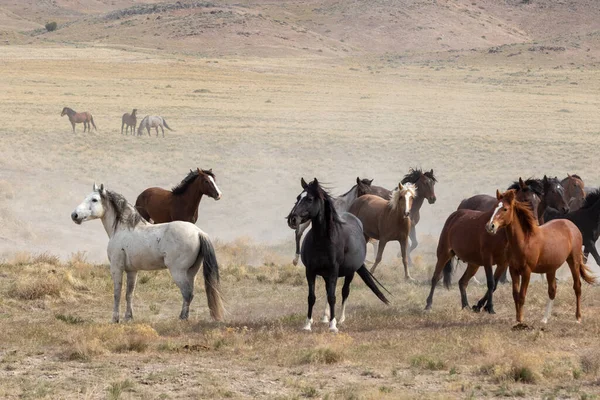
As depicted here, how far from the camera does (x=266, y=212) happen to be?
96.0 feet

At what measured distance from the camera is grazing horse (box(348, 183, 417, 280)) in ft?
57.7

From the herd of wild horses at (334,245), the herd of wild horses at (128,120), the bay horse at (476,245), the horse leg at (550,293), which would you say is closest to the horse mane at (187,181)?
the herd of wild horses at (334,245)

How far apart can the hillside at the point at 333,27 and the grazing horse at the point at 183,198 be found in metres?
80.3

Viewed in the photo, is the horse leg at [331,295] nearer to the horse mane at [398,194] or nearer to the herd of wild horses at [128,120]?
the horse mane at [398,194]

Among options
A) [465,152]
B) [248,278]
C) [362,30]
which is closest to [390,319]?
[248,278]

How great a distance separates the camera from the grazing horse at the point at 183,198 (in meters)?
16.4

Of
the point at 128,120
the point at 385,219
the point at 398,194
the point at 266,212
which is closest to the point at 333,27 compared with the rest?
the point at 128,120

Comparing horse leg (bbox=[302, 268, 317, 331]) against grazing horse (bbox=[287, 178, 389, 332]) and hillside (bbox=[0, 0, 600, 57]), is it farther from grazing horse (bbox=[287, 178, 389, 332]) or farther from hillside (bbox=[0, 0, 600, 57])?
hillside (bbox=[0, 0, 600, 57])

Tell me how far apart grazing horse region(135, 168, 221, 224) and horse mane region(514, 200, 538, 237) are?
544 cm

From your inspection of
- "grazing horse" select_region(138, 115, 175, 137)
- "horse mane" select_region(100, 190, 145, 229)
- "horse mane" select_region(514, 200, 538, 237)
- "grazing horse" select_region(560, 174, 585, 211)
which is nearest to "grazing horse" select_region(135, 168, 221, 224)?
"horse mane" select_region(100, 190, 145, 229)

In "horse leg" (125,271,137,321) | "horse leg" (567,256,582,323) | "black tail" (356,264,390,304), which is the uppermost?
"horse leg" (567,256,582,323)

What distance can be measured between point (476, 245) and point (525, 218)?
1504mm

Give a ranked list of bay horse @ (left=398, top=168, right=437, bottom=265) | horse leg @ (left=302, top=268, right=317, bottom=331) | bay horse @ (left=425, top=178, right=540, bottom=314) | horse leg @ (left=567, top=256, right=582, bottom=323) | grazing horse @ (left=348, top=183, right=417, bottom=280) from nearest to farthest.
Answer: horse leg @ (left=302, top=268, right=317, bottom=331), horse leg @ (left=567, top=256, right=582, bottom=323), bay horse @ (left=425, top=178, right=540, bottom=314), grazing horse @ (left=348, top=183, right=417, bottom=280), bay horse @ (left=398, top=168, right=437, bottom=265)

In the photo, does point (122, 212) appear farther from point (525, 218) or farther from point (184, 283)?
point (525, 218)
